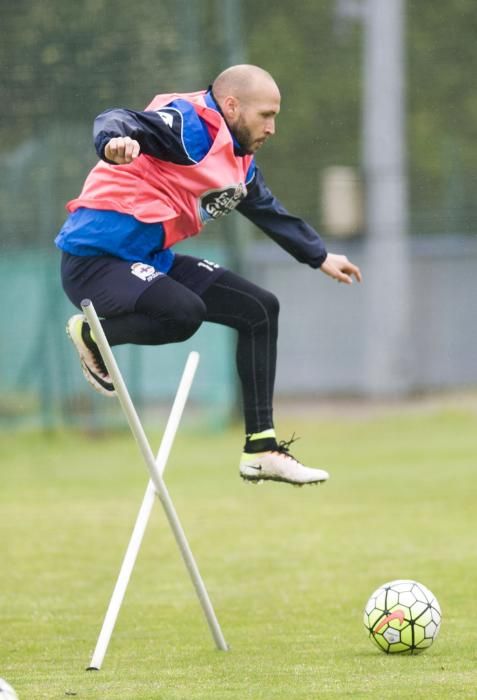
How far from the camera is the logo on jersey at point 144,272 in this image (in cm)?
554

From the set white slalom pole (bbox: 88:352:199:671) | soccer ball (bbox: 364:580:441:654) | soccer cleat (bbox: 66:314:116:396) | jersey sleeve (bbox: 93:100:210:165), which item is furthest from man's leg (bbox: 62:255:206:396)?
soccer ball (bbox: 364:580:441:654)

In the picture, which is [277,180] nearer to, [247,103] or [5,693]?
[247,103]

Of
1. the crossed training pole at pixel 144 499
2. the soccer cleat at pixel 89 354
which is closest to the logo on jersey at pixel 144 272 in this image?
the soccer cleat at pixel 89 354

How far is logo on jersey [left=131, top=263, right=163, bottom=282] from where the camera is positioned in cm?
554

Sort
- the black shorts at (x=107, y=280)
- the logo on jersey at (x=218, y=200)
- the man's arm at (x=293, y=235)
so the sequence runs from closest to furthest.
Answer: the black shorts at (x=107, y=280), the logo on jersey at (x=218, y=200), the man's arm at (x=293, y=235)

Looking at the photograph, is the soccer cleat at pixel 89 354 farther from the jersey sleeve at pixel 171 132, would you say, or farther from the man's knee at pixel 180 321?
the jersey sleeve at pixel 171 132

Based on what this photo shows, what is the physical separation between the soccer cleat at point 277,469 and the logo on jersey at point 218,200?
3.25 feet

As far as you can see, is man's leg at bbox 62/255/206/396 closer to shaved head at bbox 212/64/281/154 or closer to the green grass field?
shaved head at bbox 212/64/281/154

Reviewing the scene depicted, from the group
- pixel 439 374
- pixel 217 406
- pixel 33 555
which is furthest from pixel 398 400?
pixel 33 555

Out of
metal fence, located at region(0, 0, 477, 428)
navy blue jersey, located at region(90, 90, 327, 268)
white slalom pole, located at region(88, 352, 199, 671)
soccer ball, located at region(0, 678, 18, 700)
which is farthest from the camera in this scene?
metal fence, located at region(0, 0, 477, 428)

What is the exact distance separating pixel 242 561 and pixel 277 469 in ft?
9.79

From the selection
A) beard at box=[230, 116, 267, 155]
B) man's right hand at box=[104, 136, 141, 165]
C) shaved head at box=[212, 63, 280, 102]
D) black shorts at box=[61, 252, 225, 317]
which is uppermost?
shaved head at box=[212, 63, 280, 102]

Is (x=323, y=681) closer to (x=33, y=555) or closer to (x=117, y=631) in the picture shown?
(x=117, y=631)

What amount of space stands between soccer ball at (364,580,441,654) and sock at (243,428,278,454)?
762mm
